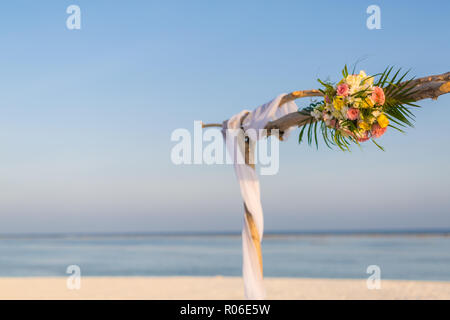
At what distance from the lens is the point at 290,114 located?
12.5 ft

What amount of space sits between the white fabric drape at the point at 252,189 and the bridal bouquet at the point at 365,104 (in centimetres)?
58

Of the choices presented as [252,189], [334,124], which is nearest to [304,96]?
[334,124]

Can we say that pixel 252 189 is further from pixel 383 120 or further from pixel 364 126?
pixel 383 120

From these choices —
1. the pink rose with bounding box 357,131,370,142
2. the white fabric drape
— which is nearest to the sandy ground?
the white fabric drape

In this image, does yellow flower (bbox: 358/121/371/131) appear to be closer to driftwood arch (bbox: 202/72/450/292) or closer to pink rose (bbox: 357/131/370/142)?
pink rose (bbox: 357/131/370/142)

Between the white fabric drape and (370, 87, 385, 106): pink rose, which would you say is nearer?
(370, 87, 385, 106): pink rose

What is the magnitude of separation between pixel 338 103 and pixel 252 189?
3.28 feet

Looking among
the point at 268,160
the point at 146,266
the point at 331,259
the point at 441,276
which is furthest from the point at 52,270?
the point at 268,160

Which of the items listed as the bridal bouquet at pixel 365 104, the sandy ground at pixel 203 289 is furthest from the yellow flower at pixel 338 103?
the sandy ground at pixel 203 289

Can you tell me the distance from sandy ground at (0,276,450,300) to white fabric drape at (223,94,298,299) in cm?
306

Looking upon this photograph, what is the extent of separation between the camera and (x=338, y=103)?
3.36 meters

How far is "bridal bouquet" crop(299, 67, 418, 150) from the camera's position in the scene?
3.28 m
